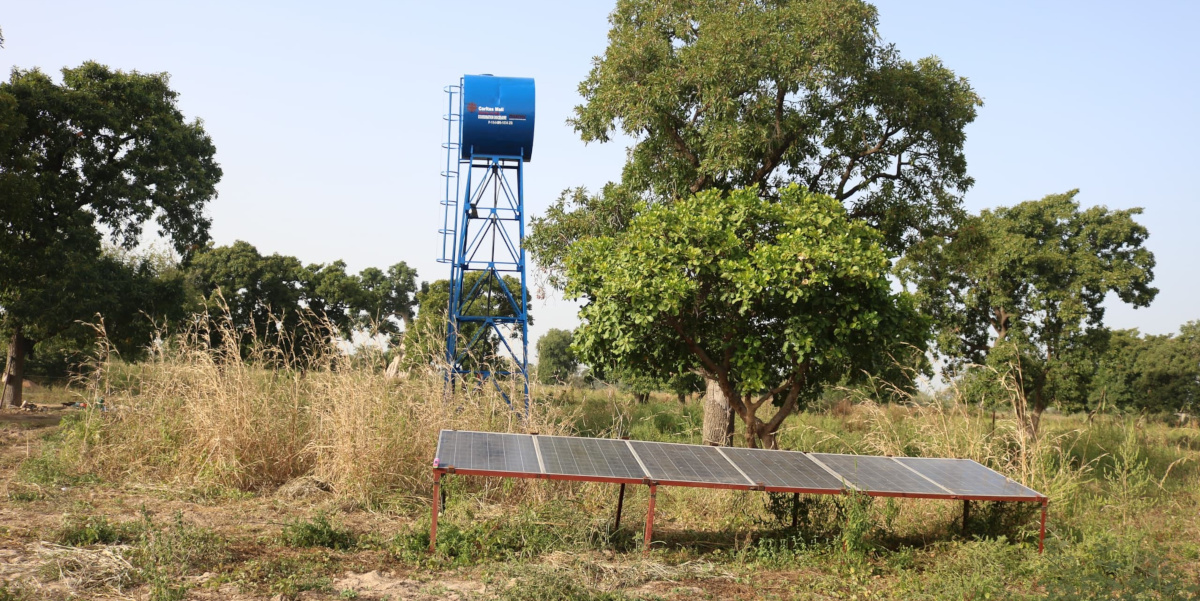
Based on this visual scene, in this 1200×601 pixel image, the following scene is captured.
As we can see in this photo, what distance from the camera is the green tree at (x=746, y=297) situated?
881 centimetres

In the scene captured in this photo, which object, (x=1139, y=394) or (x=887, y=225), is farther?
(x=1139, y=394)

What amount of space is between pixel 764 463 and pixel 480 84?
43.4ft

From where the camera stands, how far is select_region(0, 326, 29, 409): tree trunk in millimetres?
18953

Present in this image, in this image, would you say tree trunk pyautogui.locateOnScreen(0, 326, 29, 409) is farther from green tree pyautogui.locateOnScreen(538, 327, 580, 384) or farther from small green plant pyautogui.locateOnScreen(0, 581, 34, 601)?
green tree pyautogui.locateOnScreen(538, 327, 580, 384)

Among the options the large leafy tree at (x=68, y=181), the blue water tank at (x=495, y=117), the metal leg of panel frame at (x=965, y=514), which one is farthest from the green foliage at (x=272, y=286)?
the metal leg of panel frame at (x=965, y=514)

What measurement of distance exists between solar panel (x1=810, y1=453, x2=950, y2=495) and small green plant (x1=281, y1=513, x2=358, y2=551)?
14.3 feet

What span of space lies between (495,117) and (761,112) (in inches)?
289

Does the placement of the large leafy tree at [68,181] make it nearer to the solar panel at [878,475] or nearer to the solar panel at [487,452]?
the solar panel at [487,452]

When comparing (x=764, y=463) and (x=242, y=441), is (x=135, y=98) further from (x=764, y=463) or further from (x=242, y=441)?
(x=764, y=463)

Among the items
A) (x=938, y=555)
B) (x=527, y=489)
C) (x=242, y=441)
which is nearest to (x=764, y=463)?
(x=938, y=555)

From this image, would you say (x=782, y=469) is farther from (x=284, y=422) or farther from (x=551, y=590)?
(x=284, y=422)

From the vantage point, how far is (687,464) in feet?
24.5

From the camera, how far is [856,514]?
6973mm

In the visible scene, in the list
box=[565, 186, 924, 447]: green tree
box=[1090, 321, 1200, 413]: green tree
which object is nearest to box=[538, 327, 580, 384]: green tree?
box=[1090, 321, 1200, 413]: green tree
